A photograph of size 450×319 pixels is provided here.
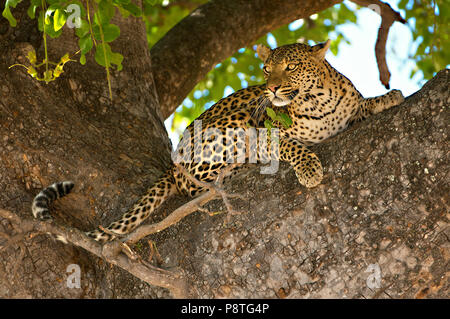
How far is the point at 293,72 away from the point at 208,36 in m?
1.82

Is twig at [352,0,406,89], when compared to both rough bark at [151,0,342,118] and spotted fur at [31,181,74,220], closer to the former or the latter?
rough bark at [151,0,342,118]

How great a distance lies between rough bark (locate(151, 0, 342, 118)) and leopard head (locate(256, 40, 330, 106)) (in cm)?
149

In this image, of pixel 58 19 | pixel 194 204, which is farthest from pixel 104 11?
pixel 194 204

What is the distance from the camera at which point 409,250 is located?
3271 mm

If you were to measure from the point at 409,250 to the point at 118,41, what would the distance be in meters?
3.12

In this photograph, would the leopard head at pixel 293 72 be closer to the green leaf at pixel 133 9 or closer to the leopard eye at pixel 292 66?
the leopard eye at pixel 292 66

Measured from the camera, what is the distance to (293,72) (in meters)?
4.68

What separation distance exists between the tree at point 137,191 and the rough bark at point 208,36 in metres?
0.88

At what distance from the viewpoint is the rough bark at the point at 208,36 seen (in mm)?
6117

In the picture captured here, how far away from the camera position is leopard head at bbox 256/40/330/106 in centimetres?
457

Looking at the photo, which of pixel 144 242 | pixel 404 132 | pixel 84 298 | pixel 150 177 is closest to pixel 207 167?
pixel 150 177

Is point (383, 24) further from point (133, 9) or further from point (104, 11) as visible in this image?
point (104, 11)

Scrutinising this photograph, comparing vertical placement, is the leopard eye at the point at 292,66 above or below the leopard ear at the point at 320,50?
below

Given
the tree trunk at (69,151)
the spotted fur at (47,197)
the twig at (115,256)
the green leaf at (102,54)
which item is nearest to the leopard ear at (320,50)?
the tree trunk at (69,151)
